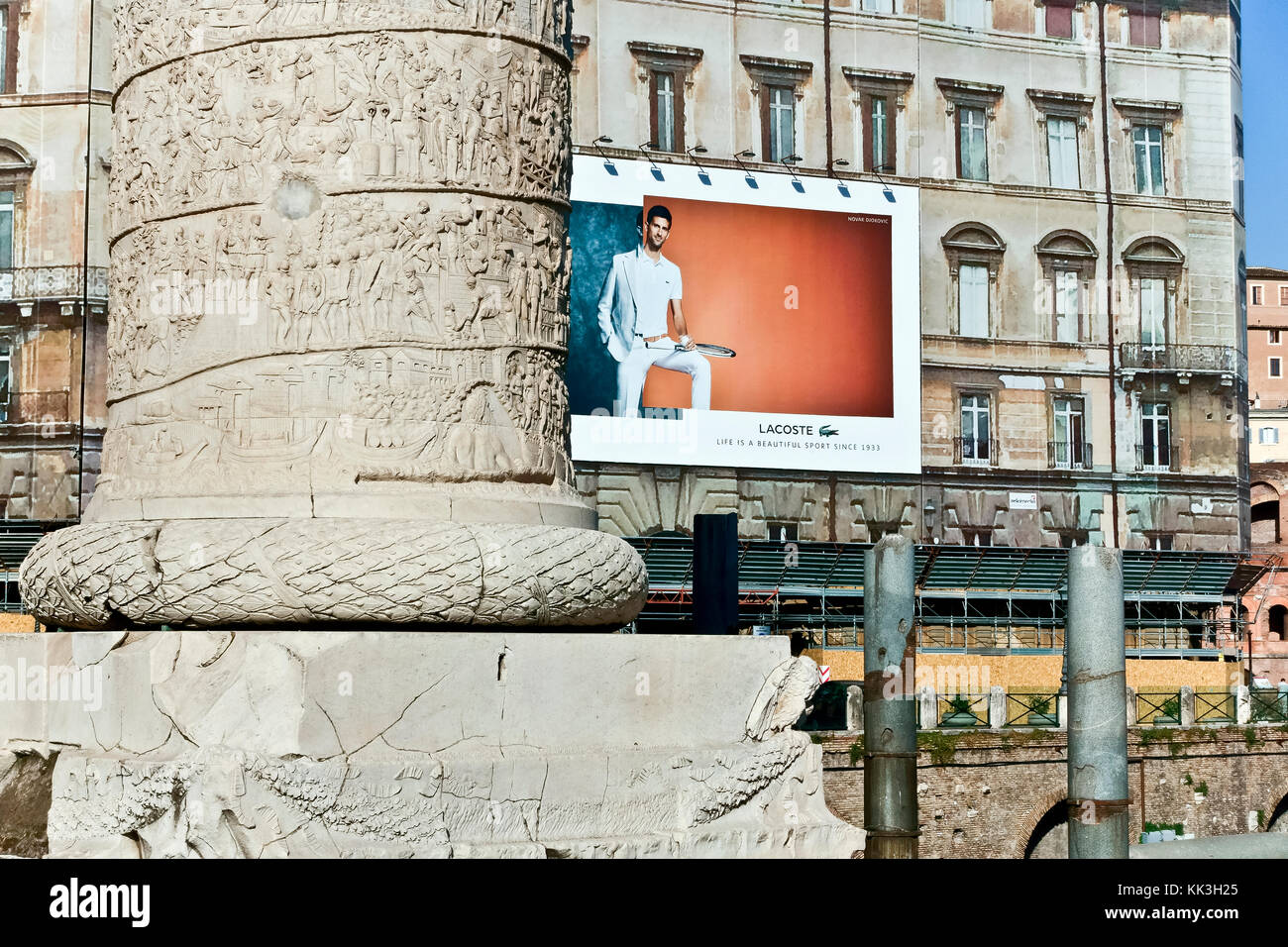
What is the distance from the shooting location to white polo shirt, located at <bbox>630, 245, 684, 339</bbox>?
2400cm

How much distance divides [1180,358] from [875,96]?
6.30m

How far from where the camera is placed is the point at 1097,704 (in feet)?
32.8

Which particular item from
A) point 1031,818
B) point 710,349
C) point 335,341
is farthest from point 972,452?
point 335,341

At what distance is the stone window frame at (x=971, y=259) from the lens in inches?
1029

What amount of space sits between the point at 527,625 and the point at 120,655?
3.60 feet

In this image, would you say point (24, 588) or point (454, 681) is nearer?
point (454, 681)

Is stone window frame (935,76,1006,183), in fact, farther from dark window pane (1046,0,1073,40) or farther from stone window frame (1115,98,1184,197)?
stone window frame (1115,98,1184,197)

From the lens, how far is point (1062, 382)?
1051 inches

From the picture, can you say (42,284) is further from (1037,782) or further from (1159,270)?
(1159,270)

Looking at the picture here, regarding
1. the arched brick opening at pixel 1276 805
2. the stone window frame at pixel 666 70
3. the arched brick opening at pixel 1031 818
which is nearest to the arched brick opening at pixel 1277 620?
the arched brick opening at pixel 1276 805

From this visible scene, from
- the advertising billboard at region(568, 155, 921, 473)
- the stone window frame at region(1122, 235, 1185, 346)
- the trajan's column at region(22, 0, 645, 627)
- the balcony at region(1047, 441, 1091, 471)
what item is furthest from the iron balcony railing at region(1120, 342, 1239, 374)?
the trajan's column at region(22, 0, 645, 627)

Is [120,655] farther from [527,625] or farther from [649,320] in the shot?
[649,320]

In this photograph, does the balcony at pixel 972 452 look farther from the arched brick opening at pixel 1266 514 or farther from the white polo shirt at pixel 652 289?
the arched brick opening at pixel 1266 514
